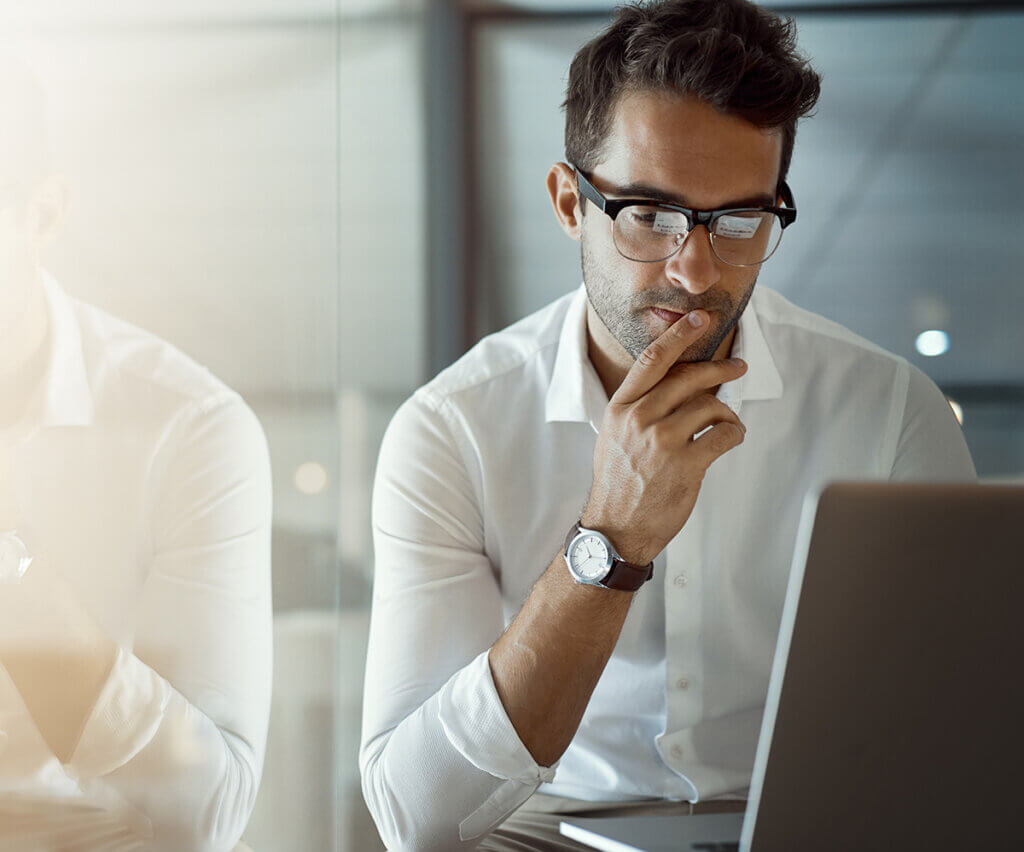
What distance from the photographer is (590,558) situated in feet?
3.63

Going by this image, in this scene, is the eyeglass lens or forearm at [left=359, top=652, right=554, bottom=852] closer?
forearm at [left=359, top=652, right=554, bottom=852]

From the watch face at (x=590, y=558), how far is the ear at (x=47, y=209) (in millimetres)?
650

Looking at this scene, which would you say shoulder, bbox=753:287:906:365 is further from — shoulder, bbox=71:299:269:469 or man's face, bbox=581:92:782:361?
shoulder, bbox=71:299:269:469

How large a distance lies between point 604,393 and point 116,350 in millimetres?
713

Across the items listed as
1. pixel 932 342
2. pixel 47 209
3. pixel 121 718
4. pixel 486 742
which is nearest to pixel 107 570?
pixel 121 718

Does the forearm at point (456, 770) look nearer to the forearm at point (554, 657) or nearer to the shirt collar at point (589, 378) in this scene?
the forearm at point (554, 657)

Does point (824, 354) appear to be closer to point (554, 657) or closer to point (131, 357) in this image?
point (554, 657)

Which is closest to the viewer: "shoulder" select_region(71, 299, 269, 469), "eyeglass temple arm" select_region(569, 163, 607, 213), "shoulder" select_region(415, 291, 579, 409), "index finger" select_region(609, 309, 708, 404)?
"shoulder" select_region(71, 299, 269, 469)

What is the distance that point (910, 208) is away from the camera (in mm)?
1938

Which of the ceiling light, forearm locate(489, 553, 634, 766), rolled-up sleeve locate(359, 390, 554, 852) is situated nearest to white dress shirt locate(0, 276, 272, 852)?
rolled-up sleeve locate(359, 390, 554, 852)

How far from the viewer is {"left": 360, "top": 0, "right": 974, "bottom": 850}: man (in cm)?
111

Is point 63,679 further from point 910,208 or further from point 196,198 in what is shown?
point 910,208

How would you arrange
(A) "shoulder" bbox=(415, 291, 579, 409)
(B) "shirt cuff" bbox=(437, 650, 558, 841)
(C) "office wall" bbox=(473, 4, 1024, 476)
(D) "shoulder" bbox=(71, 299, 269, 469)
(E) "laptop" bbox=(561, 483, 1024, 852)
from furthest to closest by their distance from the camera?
(C) "office wall" bbox=(473, 4, 1024, 476) < (A) "shoulder" bbox=(415, 291, 579, 409) < (B) "shirt cuff" bbox=(437, 650, 558, 841) < (D) "shoulder" bbox=(71, 299, 269, 469) < (E) "laptop" bbox=(561, 483, 1024, 852)

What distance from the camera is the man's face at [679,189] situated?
1.23m
